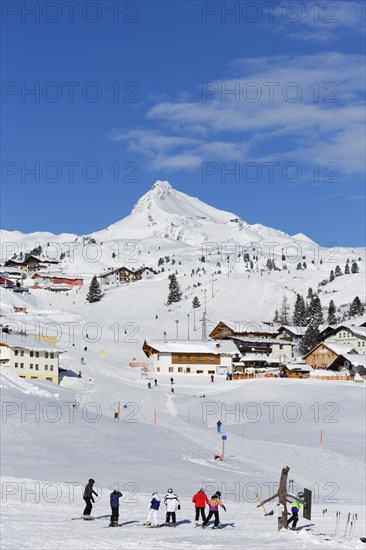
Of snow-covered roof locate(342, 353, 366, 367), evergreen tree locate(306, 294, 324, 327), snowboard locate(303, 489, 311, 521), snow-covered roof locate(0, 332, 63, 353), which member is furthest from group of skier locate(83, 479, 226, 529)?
evergreen tree locate(306, 294, 324, 327)

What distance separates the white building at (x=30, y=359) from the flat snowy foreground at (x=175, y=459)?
2240 mm

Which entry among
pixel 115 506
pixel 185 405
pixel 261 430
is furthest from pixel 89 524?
pixel 185 405

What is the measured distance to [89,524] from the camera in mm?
20516

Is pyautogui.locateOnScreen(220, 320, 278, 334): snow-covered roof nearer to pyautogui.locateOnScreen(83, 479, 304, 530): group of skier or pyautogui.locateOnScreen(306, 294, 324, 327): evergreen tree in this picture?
pyautogui.locateOnScreen(306, 294, 324, 327): evergreen tree

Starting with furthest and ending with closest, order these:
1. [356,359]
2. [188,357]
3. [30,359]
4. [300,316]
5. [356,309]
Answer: [356,309], [300,316], [188,357], [356,359], [30,359]

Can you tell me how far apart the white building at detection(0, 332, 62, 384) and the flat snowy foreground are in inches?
88.2

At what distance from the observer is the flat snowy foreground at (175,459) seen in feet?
63.5

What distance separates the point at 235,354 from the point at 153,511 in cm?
7822

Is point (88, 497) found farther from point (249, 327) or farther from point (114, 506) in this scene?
point (249, 327)

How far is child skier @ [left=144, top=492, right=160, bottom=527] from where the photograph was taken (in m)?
20.2

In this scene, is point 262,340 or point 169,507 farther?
point 262,340

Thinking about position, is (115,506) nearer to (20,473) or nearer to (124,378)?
(20,473)

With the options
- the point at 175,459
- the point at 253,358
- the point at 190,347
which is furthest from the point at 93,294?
the point at 175,459

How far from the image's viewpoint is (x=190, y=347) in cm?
9438
